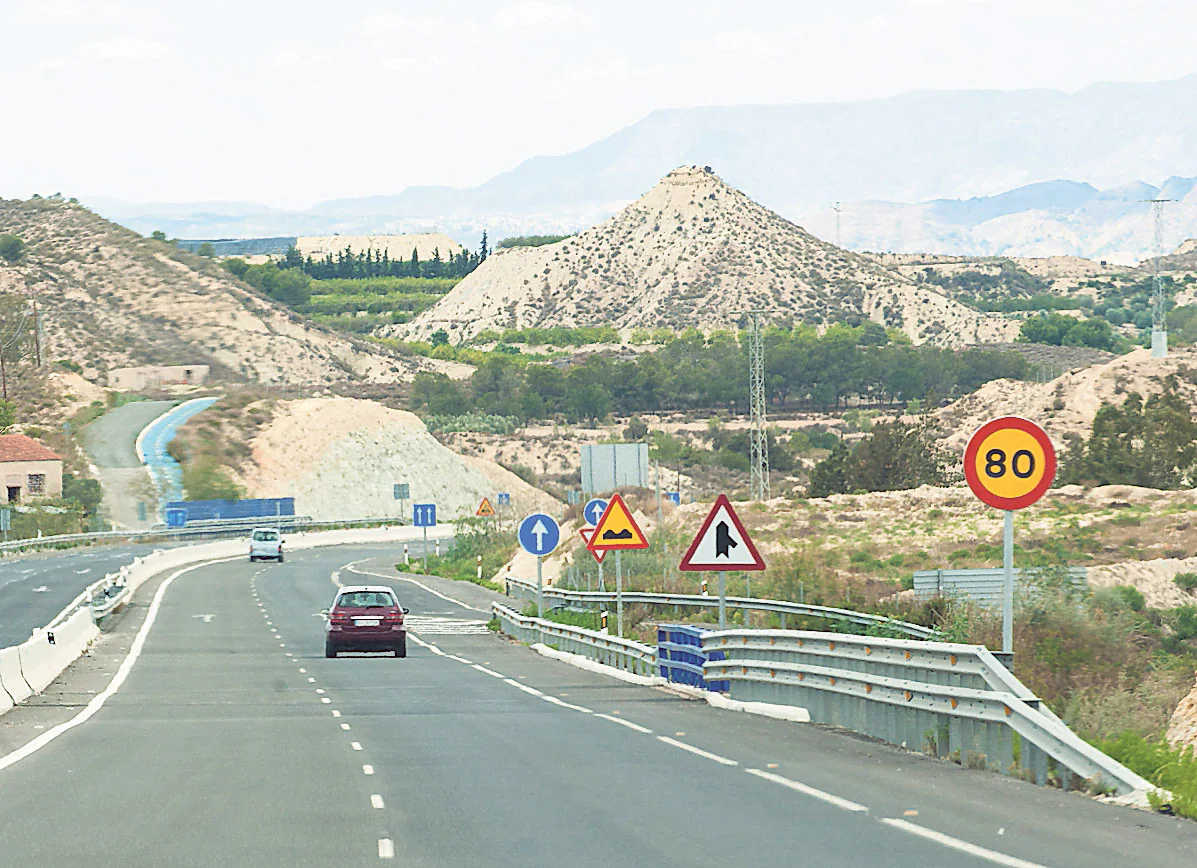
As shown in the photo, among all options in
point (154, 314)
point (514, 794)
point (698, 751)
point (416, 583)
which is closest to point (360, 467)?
point (154, 314)

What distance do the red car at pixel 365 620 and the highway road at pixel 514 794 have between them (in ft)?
28.0

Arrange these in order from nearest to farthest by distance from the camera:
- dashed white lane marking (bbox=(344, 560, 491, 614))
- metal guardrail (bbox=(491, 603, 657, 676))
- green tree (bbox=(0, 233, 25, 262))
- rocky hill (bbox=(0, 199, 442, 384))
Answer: metal guardrail (bbox=(491, 603, 657, 676)) → dashed white lane marking (bbox=(344, 560, 491, 614)) → rocky hill (bbox=(0, 199, 442, 384)) → green tree (bbox=(0, 233, 25, 262))

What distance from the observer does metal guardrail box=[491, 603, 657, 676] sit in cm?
2605

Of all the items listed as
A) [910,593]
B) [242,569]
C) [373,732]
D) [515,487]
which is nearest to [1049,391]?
[515,487]

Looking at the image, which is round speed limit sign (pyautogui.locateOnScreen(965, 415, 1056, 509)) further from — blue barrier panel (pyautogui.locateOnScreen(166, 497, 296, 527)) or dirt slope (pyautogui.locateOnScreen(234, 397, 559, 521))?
dirt slope (pyautogui.locateOnScreen(234, 397, 559, 521))

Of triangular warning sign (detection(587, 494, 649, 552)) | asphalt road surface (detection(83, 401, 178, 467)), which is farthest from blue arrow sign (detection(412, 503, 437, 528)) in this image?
asphalt road surface (detection(83, 401, 178, 467))

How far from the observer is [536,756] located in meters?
15.5

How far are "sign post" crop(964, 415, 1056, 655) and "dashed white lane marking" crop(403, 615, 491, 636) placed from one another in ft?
91.8

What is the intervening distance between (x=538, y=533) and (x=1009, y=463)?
20.3 meters

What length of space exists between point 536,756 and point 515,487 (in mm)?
110282

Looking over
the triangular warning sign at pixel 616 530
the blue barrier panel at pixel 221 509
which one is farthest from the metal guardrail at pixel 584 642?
the blue barrier panel at pixel 221 509

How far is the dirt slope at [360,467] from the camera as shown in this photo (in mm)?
117812

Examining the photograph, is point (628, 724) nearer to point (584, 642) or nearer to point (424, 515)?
point (584, 642)

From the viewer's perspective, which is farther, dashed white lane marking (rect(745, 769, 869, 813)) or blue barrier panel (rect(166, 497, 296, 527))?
blue barrier panel (rect(166, 497, 296, 527))
